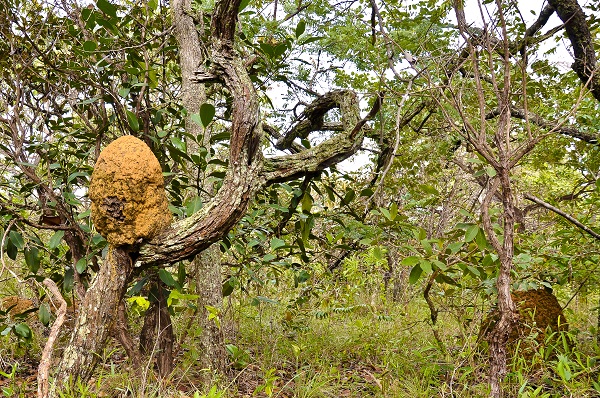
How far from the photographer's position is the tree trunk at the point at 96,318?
2.09 m

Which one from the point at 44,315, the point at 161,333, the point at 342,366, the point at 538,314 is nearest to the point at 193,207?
the point at 161,333

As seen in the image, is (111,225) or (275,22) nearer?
(111,225)

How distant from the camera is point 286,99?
3852mm

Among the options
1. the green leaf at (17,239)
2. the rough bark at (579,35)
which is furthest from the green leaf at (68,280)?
the rough bark at (579,35)

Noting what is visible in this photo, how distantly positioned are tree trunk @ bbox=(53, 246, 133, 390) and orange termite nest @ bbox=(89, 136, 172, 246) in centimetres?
11

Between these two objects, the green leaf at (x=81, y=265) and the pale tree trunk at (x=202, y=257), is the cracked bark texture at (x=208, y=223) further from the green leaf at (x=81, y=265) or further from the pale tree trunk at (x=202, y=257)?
the green leaf at (x=81, y=265)

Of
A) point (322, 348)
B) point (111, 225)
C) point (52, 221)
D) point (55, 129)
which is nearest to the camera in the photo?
point (111, 225)

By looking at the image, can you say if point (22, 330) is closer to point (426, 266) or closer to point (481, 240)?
point (426, 266)

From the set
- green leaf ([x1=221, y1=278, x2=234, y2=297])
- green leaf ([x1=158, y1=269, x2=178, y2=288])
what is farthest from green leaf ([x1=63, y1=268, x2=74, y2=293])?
green leaf ([x1=221, y1=278, x2=234, y2=297])

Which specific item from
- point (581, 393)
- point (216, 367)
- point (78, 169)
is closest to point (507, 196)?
point (581, 393)

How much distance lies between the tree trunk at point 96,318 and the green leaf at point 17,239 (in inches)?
26.5

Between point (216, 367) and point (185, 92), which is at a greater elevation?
point (185, 92)

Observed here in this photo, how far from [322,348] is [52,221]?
2.02 metres

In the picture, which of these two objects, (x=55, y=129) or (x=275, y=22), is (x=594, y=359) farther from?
(x=55, y=129)
